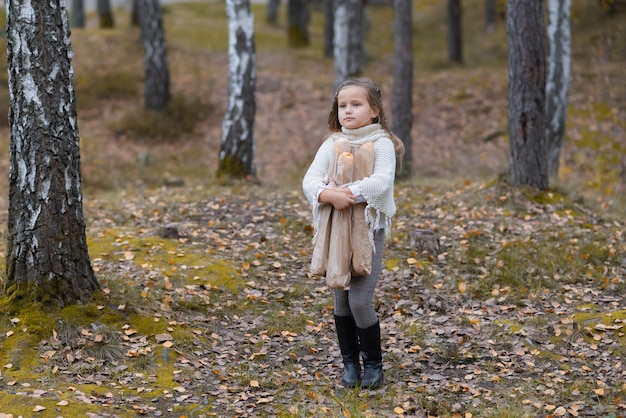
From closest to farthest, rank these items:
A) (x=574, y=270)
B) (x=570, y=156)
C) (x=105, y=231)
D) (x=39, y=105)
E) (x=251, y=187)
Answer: (x=39, y=105) → (x=574, y=270) → (x=105, y=231) → (x=251, y=187) → (x=570, y=156)

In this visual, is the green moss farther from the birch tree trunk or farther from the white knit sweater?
the birch tree trunk

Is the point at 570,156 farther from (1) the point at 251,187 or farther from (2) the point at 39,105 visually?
(2) the point at 39,105

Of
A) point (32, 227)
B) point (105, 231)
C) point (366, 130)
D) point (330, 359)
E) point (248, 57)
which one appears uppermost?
point (248, 57)

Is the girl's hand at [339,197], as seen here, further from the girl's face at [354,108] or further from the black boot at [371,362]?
the black boot at [371,362]

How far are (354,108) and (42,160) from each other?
2532mm

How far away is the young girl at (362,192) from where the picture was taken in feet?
15.7

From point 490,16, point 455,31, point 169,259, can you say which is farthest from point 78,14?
point 169,259

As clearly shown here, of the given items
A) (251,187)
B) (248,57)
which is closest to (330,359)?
(251,187)

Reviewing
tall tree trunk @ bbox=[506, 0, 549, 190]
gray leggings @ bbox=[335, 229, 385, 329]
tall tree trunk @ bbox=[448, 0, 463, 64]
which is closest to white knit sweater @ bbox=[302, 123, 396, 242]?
gray leggings @ bbox=[335, 229, 385, 329]

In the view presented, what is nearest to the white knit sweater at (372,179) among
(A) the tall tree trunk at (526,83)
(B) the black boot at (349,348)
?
(B) the black boot at (349,348)

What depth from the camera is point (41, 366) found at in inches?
207

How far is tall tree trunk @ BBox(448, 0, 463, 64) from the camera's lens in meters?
22.6

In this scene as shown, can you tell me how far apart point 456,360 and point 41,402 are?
10.5 feet

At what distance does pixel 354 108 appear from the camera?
4.86 meters
